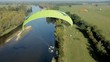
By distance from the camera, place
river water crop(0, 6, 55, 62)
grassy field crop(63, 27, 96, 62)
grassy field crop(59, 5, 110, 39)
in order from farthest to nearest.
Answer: grassy field crop(59, 5, 110, 39) → river water crop(0, 6, 55, 62) → grassy field crop(63, 27, 96, 62)

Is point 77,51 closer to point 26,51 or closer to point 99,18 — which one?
point 26,51

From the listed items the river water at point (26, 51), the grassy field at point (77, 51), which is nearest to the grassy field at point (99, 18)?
the grassy field at point (77, 51)

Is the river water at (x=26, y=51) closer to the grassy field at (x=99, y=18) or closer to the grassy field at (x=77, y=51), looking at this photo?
the grassy field at (x=77, y=51)

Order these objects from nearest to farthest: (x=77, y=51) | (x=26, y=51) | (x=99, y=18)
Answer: (x=77, y=51) → (x=26, y=51) → (x=99, y=18)

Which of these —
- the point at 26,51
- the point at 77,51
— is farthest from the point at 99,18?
the point at 26,51

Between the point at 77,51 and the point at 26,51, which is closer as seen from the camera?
the point at 77,51

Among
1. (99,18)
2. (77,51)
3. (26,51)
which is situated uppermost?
(77,51)

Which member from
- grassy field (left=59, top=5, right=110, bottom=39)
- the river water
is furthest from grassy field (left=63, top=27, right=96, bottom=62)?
grassy field (left=59, top=5, right=110, bottom=39)

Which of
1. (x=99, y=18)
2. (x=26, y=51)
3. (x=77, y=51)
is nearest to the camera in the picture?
(x=77, y=51)

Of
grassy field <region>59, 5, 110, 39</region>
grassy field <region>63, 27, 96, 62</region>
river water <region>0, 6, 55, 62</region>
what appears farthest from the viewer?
grassy field <region>59, 5, 110, 39</region>

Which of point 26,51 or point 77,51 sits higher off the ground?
point 77,51

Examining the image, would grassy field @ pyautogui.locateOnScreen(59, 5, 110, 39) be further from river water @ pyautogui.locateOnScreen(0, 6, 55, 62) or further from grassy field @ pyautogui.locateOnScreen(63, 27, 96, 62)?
river water @ pyautogui.locateOnScreen(0, 6, 55, 62)

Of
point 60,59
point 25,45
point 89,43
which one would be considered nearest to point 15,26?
point 25,45
